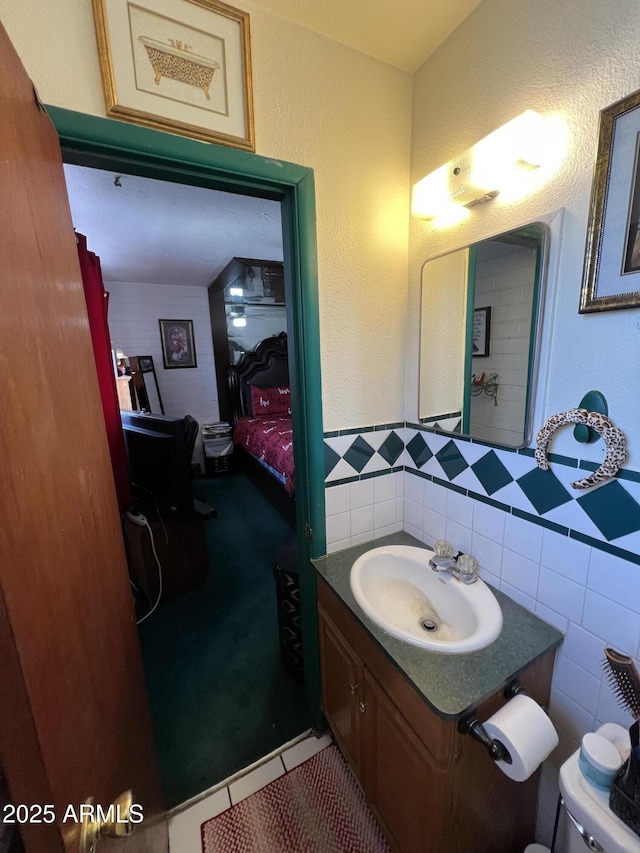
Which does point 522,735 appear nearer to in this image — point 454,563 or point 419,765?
point 419,765

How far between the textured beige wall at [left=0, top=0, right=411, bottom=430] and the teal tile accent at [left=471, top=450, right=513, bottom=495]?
394 mm

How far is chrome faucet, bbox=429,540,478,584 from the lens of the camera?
3.45 ft

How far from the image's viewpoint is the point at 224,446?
426cm

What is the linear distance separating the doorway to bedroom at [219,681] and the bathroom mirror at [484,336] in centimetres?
52

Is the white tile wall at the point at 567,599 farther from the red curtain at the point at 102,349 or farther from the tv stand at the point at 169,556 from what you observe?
the tv stand at the point at 169,556

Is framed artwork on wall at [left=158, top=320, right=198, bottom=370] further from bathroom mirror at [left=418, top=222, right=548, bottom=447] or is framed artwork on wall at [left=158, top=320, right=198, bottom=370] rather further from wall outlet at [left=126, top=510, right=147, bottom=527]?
bathroom mirror at [left=418, top=222, right=548, bottom=447]

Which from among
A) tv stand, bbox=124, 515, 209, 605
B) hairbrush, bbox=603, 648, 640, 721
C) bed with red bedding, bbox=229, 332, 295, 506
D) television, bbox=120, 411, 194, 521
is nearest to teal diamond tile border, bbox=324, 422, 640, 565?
hairbrush, bbox=603, 648, 640, 721

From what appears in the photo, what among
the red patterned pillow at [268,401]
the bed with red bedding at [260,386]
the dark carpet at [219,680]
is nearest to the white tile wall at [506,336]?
the dark carpet at [219,680]

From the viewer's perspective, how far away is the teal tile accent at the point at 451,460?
1.13m

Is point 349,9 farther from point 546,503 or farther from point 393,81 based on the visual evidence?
point 546,503

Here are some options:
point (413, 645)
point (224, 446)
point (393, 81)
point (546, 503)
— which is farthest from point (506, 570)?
point (224, 446)

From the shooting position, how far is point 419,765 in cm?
82

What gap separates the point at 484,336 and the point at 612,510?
58 cm

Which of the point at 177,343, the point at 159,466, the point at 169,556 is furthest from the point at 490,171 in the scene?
the point at 177,343
